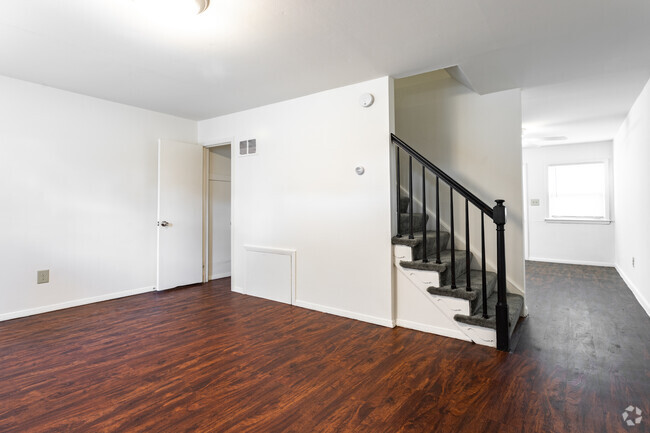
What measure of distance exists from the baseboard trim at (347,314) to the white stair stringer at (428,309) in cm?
12

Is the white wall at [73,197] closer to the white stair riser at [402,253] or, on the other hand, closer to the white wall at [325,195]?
the white wall at [325,195]

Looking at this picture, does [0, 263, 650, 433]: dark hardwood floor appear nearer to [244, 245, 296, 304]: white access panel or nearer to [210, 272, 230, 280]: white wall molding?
[244, 245, 296, 304]: white access panel

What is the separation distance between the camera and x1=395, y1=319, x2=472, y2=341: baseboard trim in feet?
8.79

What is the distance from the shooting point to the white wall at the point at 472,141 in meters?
3.26

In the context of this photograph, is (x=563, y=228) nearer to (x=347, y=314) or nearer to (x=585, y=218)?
(x=585, y=218)

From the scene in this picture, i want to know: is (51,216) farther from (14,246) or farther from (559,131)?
(559,131)

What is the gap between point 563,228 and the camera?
20.2 feet

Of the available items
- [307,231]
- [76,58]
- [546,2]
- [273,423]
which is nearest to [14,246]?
[76,58]

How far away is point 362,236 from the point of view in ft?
10.4

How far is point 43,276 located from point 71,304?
1.35 feet

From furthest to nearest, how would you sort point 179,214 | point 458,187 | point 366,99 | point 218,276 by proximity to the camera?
point 218,276, point 179,214, point 366,99, point 458,187

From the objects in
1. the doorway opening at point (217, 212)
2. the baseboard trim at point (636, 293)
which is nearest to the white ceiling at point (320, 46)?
the doorway opening at point (217, 212)

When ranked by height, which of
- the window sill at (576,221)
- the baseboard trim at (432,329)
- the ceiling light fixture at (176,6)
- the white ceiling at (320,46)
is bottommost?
the baseboard trim at (432,329)

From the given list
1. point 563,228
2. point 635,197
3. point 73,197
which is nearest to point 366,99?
point 73,197
